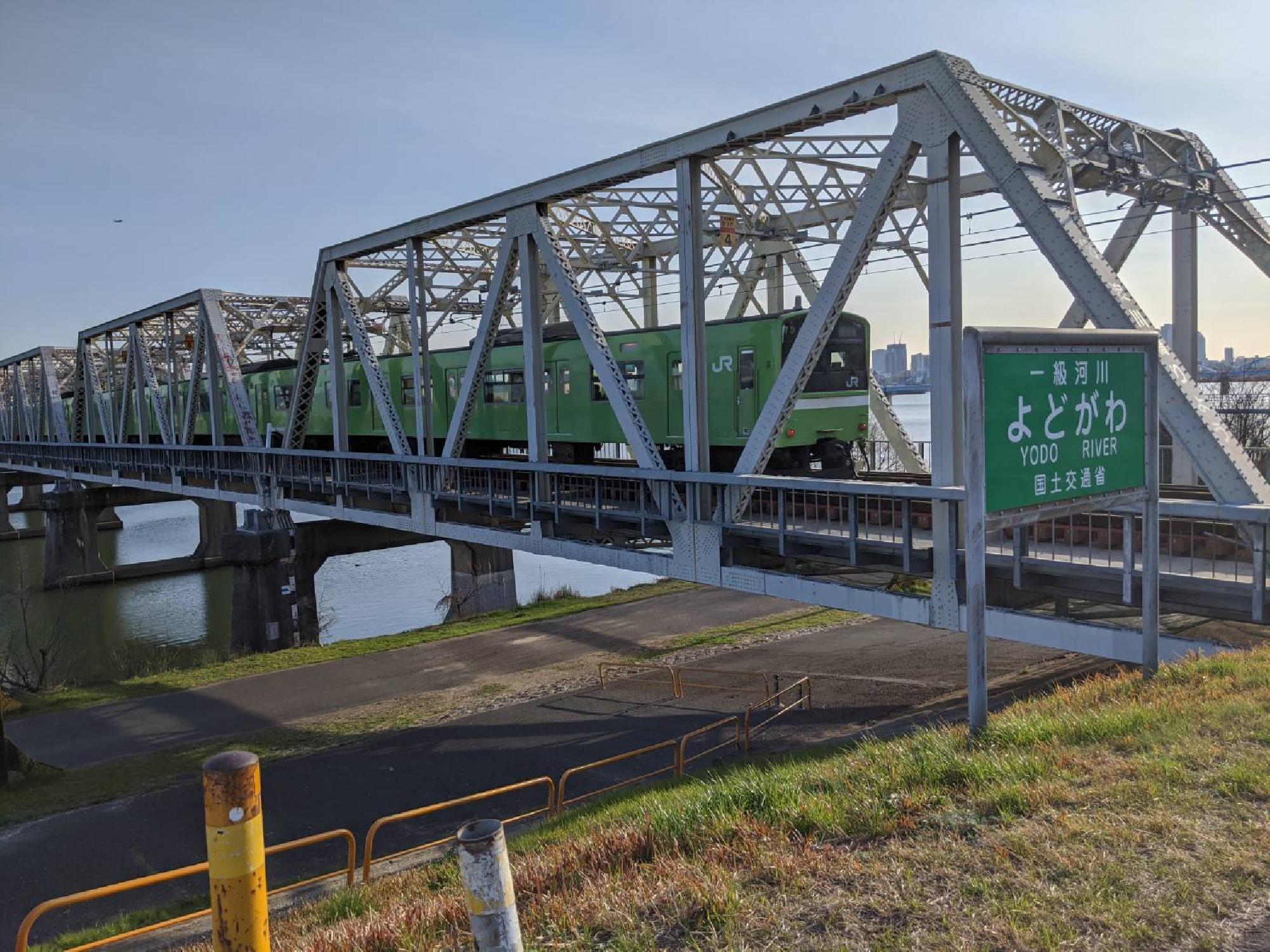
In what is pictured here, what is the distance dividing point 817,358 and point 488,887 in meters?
7.76

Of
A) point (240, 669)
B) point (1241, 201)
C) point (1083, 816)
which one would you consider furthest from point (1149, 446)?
point (240, 669)

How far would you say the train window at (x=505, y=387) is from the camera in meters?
20.1

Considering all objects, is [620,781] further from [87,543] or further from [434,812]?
[87,543]

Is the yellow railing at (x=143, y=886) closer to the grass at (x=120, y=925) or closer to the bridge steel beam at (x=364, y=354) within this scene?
the grass at (x=120, y=925)

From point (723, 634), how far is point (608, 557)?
7.98 m

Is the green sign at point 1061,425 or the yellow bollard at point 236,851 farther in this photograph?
the green sign at point 1061,425

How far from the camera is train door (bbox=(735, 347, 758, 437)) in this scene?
50.6ft

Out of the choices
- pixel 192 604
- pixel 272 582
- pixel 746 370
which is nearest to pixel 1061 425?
pixel 746 370

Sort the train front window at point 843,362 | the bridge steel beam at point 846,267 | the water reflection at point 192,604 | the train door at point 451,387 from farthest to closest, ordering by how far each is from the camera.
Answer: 1. the water reflection at point 192,604
2. the train door at point 451,387
3. the train front window at point 843,362
4. the bridge steel beam at point 846,267

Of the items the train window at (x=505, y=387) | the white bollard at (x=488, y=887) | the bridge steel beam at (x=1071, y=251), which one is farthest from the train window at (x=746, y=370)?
the white bollard at (x=488, y=887)

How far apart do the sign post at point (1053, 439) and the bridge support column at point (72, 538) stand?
45.5 meters

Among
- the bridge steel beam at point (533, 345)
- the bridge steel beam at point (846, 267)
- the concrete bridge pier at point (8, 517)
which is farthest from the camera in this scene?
the concrete bridge pier at point (8, 517)

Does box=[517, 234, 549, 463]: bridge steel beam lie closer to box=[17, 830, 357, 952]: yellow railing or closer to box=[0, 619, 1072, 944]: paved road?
box=[0, 619, 1072, 944]: paved road

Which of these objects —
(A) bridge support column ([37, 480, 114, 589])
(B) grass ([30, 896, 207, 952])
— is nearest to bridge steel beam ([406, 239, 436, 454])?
(B) grass ([30, 896, 207, 952])
